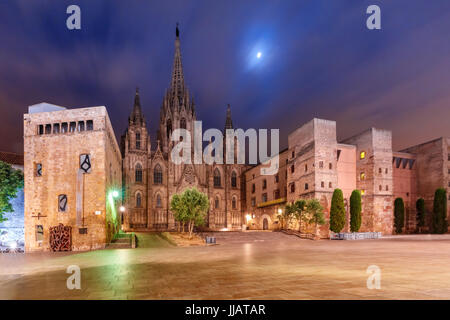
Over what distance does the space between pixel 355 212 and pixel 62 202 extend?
107ft

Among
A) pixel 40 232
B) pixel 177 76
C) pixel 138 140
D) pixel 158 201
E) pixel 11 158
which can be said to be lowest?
pixel 158 201

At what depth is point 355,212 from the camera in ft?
124

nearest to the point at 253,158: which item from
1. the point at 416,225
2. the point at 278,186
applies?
the point at 278,186

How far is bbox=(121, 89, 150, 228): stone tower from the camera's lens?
50.6m

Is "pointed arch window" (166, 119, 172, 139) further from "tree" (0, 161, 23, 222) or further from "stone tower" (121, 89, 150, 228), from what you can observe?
"tree" (0, 161, 23, 222)

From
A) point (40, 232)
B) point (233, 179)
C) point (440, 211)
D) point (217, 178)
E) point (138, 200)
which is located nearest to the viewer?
point (40, 232)

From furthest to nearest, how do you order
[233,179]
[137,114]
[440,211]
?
[233,179] < [137,114] < [440,211]

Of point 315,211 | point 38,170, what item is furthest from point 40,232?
point 315,211

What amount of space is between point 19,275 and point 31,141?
55.5 feet

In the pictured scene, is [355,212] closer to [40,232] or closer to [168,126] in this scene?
[40,232]

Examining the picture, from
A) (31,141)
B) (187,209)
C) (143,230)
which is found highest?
(31,141)
